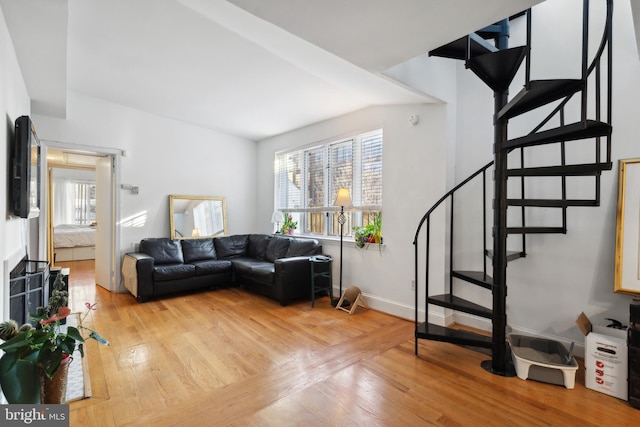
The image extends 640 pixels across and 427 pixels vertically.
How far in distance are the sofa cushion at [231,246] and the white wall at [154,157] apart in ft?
1.25

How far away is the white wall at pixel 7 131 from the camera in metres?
1.84

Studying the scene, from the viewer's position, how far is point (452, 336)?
2604 mm

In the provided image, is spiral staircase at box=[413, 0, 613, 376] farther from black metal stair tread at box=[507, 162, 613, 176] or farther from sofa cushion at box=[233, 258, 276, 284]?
sofa cushion at box=[233, 258, 276, 284]

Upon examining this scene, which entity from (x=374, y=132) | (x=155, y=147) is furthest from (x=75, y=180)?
(x=374, y=132)

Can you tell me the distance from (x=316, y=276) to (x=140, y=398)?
2483mm

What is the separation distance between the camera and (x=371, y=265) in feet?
12.9

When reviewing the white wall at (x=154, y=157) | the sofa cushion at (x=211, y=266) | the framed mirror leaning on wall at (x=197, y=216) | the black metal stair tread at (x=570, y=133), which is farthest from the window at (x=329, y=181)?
the black metal stair tread at (x=570, y=133)

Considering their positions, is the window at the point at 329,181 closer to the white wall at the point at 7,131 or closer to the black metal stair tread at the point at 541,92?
the black metal stair tread at the point at 541,92

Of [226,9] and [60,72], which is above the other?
[226,9]

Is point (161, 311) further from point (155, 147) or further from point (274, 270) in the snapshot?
point (155, 147)

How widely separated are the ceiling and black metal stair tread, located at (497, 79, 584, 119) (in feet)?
1.61

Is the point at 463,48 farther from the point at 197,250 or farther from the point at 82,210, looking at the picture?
the point at 82,210

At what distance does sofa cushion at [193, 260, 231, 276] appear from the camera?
4.52 meters

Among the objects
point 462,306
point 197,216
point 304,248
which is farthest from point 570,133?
point 197,216
